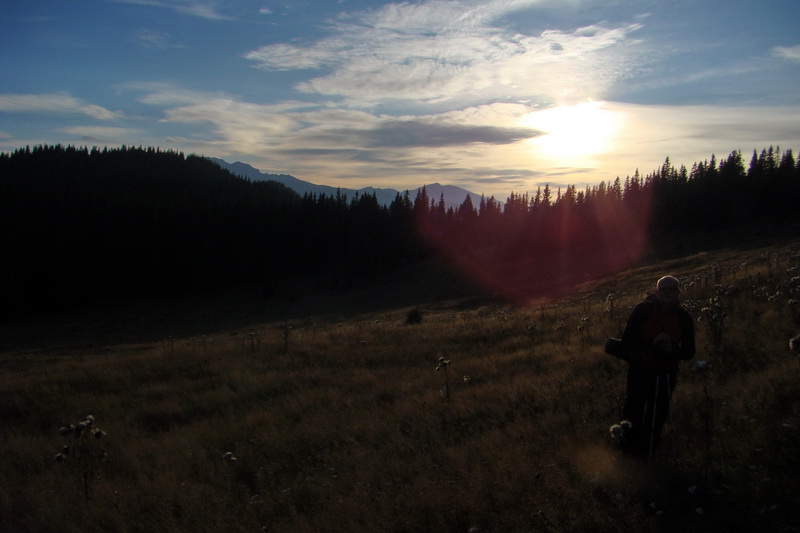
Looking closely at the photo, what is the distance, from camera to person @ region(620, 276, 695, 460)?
509cm

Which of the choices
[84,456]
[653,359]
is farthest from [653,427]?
[84,456]

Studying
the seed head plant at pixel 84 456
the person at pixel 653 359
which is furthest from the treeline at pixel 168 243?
the person at pixel 653 359

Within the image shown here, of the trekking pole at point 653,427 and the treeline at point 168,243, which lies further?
the treeline at point 168,243

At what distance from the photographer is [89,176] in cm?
13900

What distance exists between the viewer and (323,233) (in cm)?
8281

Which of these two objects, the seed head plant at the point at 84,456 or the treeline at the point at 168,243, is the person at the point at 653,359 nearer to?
the seed head plant at the point at 84,456

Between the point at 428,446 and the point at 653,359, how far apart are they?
311 centimetres

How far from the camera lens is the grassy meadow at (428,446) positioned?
450cm

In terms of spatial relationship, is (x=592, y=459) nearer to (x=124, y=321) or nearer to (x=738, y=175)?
(x=124, y=321)

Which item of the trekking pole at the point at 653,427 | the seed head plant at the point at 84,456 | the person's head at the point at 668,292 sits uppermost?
the person's head at the point at 668,292

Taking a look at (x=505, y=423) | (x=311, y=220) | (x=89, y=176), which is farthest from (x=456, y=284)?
(x=89, y=176)

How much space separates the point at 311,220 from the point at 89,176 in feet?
314

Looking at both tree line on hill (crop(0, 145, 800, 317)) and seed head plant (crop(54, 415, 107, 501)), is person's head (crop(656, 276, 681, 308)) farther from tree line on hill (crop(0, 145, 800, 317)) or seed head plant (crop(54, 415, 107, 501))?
tree line on hill (crop(0, 145, 800, 317))

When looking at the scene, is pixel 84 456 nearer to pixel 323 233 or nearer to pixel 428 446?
pixel 428 446
